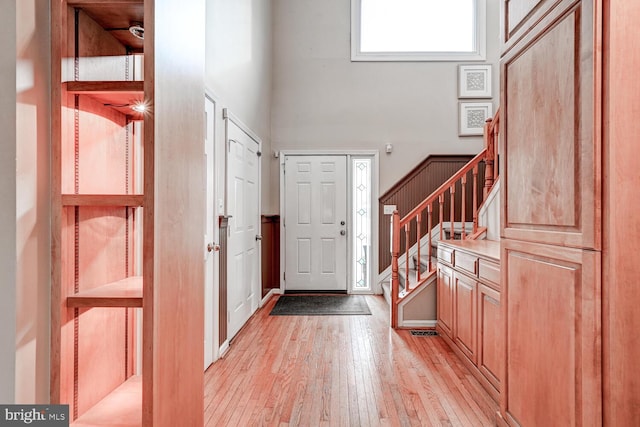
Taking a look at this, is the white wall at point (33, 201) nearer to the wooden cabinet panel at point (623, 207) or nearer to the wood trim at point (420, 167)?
the wooden cabinet panel at point (623, 207)

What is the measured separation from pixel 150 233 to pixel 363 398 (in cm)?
187

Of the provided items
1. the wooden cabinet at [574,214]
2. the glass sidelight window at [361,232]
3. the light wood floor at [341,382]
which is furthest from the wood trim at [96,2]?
the glass sidelight window at [361,232]

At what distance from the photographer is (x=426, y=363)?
308cm

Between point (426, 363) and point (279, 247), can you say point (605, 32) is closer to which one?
point (426, 363)

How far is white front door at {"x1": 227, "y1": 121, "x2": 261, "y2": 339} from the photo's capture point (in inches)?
143

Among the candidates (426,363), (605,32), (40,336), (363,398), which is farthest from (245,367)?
(605,32)

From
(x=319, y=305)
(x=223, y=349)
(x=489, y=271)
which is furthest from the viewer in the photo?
(x=319, y=305)

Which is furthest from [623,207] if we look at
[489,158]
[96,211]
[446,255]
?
[489,158]

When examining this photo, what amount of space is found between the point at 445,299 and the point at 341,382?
138cm

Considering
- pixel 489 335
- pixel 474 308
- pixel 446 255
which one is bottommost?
pixel 489 335

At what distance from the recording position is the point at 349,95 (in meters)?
5.82

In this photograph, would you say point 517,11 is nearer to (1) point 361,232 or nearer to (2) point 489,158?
(2) point 489,158

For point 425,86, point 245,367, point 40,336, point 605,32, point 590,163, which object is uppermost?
point 425,86

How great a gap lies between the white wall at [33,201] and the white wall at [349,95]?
186 inches
